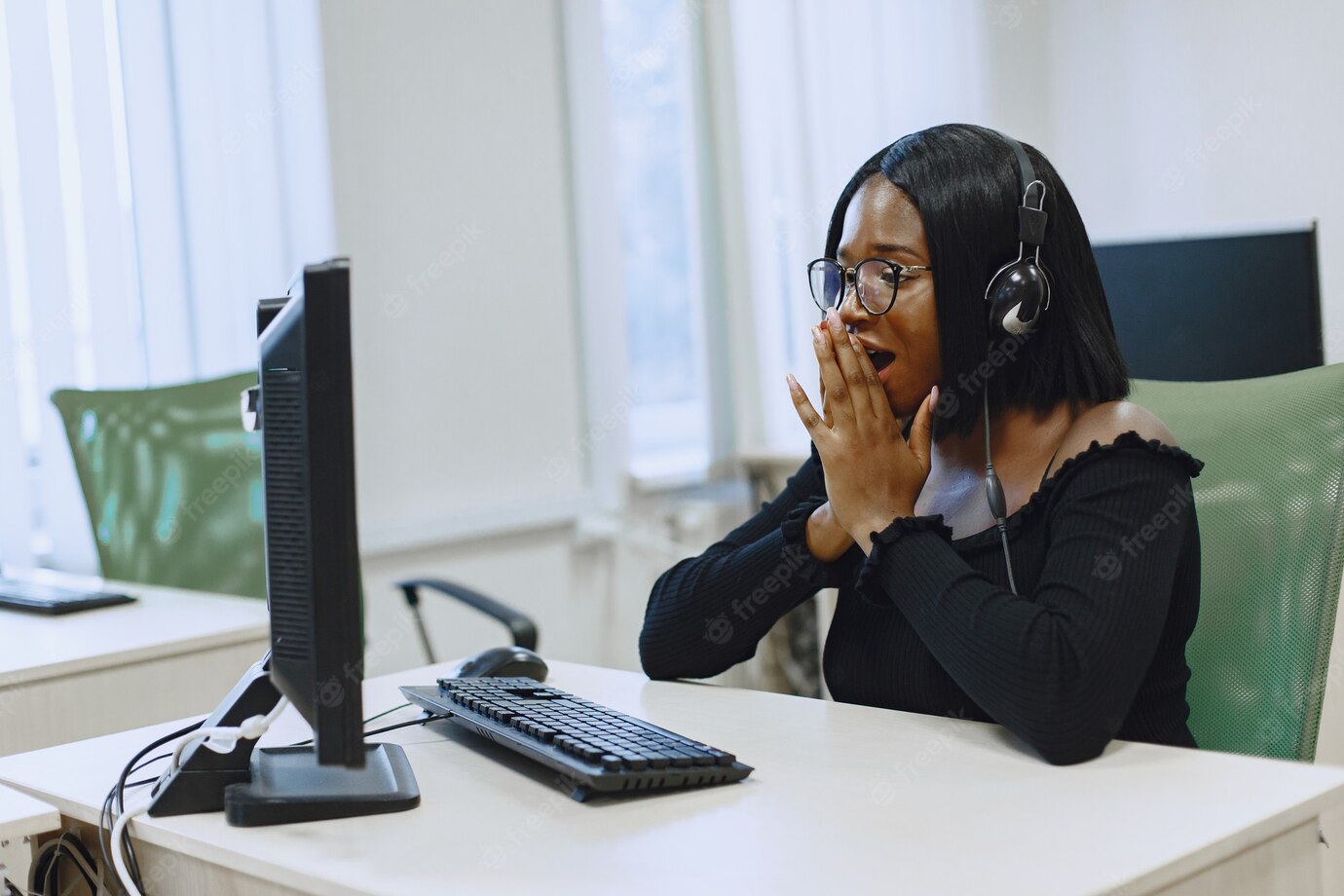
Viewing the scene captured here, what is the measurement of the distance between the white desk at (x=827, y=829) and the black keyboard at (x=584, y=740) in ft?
0.05

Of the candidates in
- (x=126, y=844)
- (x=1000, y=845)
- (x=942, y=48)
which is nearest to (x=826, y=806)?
(x=1000, y=845)

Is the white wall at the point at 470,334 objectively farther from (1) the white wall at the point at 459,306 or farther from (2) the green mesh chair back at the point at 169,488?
(2) the green mesh chair back at the point at 169,488

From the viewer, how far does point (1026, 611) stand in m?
1.11

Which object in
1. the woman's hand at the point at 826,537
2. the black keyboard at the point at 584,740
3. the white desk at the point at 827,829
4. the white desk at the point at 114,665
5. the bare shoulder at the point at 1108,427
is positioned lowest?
the white desk at the point at 114,665

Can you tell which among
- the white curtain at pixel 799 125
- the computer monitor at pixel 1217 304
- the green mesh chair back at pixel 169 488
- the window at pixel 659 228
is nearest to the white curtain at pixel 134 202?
the green mesh chair back at pixel 169 488

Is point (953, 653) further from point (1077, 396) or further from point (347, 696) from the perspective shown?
point (347, 696)

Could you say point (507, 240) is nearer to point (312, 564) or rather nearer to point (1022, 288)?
point (1022, 288)

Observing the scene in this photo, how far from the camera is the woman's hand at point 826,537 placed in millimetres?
1391

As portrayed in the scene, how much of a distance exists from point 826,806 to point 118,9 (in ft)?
6.67

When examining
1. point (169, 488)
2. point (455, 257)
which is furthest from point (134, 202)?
point (455, 257)

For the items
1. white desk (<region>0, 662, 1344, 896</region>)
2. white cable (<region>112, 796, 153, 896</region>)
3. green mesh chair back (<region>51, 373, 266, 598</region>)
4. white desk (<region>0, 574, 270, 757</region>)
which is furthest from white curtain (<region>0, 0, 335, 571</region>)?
white cable (<region>112, 796, 153, 896</region>)

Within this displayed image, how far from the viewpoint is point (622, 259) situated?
3102 mm

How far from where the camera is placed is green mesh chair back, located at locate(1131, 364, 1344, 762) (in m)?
1.25

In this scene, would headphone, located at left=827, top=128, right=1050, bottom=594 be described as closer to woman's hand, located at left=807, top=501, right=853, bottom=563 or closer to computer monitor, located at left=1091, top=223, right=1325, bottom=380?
woman's hand, located at left=807, top=501, right=853, bottom=563
